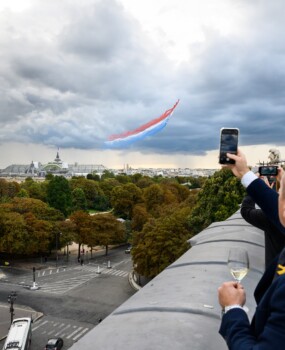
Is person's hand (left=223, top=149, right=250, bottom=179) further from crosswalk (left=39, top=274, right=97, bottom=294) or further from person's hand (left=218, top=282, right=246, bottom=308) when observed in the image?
crosswalk (left=39, top=274, right=97, bottom=294)

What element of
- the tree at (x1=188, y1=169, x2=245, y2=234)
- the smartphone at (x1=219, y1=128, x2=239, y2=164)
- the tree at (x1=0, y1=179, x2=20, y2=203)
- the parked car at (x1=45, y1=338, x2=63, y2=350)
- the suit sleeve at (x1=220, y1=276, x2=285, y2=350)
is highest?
Answer: the smartphone at (x1=219, y1=128, x2=239, y2=164)

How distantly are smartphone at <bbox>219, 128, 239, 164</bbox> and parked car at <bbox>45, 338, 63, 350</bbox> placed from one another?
20.1 metres

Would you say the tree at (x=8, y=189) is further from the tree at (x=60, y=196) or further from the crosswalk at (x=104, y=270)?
the crosswalk at (x=104, y=270)

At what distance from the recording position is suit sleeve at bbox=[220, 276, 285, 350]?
1.88 meters

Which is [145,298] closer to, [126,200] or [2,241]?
[2,241]

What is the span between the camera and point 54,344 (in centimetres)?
2073

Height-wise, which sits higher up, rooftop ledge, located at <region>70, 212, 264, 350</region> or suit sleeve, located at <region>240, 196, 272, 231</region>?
suit sleeve, located at <region>240, 196, 272, 231</region>

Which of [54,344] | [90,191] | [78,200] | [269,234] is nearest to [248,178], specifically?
[269,234]

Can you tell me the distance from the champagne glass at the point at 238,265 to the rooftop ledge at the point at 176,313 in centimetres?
62

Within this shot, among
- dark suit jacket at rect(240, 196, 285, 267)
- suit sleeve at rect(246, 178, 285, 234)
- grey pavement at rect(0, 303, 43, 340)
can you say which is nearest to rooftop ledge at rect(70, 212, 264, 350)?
dark suit jacket at rect(240, 196, 285, 267)

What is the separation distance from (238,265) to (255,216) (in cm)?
187

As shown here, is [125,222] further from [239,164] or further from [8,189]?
[239,164]

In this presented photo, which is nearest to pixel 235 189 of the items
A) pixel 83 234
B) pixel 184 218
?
pixel 184 218

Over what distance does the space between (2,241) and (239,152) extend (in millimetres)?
40380
